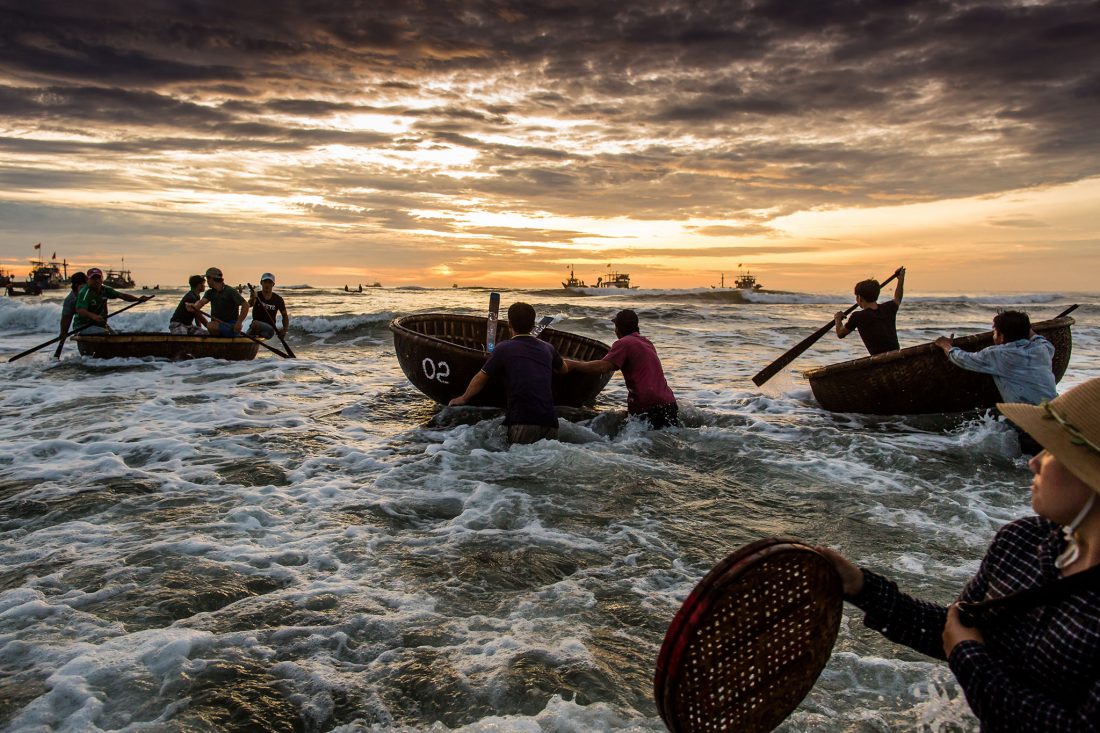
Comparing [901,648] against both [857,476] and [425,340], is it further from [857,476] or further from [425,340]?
[425,340]

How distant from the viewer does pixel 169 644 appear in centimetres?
367

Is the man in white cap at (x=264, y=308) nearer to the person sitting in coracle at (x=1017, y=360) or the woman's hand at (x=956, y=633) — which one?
the person sitting in coracle at (x=1017, y=360)

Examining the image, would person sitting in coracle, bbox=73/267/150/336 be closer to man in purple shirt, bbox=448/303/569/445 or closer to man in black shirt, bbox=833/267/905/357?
man in purple shirt, bbox=448/303/569/445

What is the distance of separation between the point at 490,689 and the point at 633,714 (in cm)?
68

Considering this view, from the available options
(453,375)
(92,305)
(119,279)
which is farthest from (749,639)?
(119,279)

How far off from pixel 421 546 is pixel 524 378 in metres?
2.82

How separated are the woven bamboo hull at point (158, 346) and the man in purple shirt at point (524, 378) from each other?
836 centimetres

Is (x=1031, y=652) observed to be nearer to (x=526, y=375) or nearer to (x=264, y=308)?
(x=526, y=375)

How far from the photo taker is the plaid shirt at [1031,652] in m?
1.57

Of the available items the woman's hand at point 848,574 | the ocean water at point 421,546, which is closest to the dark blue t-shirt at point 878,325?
the ocean water at point 421,546

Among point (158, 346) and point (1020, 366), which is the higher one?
point (1020, 366)

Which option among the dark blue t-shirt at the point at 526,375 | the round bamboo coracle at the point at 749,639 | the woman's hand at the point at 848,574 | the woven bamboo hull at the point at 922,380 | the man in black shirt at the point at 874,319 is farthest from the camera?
the man in black shirt at the point at 874,319

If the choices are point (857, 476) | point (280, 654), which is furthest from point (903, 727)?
point (857, 476)

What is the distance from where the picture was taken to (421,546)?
514 cm
